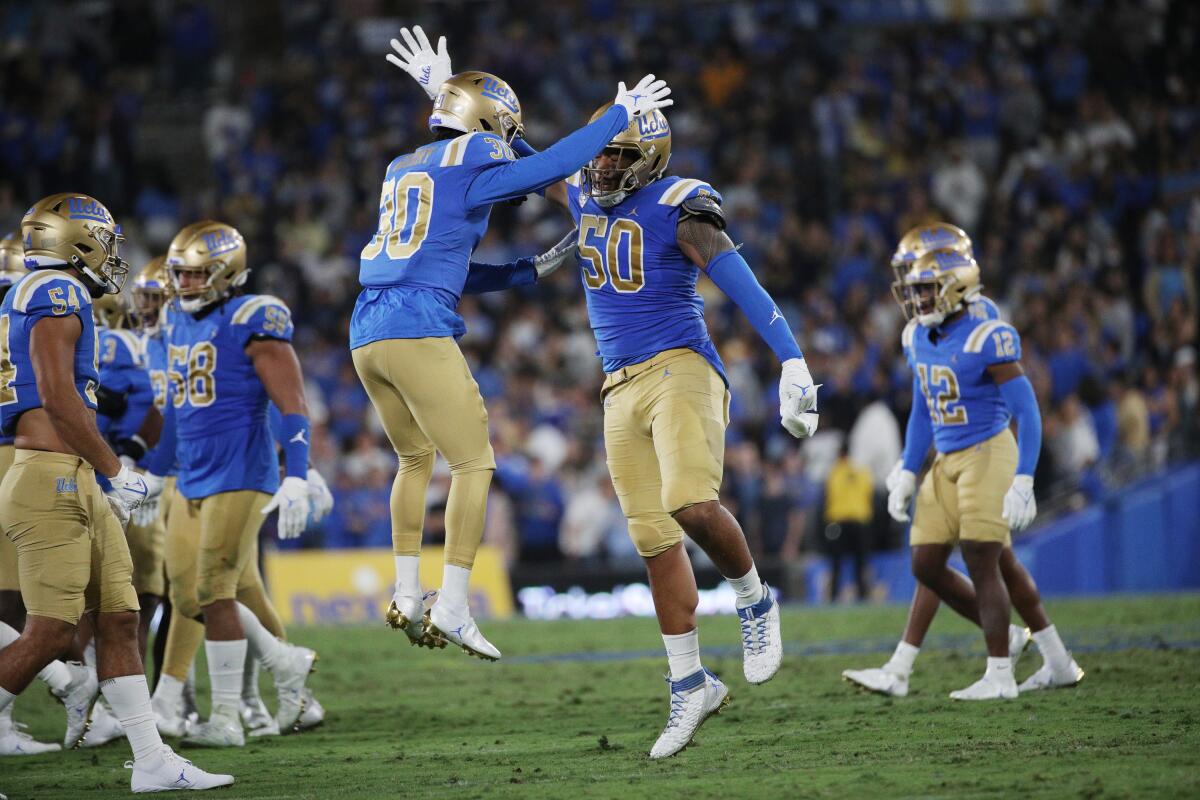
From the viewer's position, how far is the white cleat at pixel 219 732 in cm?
698

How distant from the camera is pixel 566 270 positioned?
18438mm

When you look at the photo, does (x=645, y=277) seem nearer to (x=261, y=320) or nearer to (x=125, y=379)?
(x=261, y=320)

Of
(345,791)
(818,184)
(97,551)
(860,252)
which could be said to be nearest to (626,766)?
(345,791)

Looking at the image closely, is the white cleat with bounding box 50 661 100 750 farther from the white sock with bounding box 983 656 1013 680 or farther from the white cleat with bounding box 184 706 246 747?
the white sock with bounding box 983 656 1013 680

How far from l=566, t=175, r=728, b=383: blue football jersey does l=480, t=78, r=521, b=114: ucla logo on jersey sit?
1.92ft

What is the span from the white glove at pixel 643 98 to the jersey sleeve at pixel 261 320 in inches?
82.9

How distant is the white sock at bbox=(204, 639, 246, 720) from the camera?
7.04 meters

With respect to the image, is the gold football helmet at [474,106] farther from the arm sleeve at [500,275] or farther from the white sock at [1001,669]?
the white sock at [1001,669]

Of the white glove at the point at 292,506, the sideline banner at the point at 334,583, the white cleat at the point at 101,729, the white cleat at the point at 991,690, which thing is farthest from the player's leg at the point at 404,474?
the sideline banner at the point at 334,583

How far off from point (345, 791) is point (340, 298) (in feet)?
42.5

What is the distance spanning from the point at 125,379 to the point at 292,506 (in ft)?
5.41

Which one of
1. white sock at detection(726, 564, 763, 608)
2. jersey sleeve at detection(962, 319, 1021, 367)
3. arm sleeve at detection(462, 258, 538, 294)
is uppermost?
arm sleeve at detection(462, 258, 538, 294)

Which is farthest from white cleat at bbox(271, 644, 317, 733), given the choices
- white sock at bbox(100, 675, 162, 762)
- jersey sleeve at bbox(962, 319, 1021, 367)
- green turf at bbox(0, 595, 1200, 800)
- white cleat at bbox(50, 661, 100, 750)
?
jersey sleeve at bbox(962, 319, 1021, 367)

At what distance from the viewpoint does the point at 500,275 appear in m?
6.61
